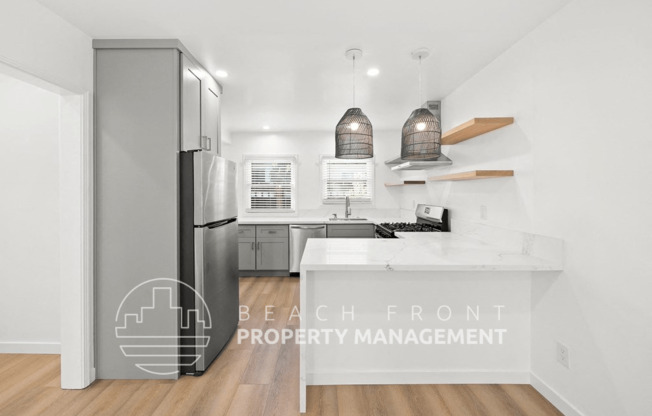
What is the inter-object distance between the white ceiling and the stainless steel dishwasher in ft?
7.22

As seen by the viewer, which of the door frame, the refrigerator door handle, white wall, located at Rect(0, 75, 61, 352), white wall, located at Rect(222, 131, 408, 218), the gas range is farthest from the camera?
white wall, located at Rect(222, 131, 408, 218)

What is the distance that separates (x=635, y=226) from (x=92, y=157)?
125 inches

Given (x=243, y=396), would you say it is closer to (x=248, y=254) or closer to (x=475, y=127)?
(x=475, y=127)

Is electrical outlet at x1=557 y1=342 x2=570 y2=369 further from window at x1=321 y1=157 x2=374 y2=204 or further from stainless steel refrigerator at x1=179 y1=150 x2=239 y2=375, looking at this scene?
window at x1=321 y1=157 x2=374 y2=204

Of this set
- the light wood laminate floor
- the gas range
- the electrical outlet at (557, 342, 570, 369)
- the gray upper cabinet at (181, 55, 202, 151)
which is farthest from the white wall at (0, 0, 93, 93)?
the electrical outlet at (557, 342, 570, 369)

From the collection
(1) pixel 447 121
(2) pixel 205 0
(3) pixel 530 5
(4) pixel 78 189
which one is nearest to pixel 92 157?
(4) pixel 78 189

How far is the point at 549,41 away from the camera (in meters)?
2.02

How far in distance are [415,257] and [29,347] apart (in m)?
3.18

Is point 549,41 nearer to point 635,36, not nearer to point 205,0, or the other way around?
point 635,36

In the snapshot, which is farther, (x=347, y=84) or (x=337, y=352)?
(x=347, y=84)

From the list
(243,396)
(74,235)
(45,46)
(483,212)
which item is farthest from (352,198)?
(45,46)

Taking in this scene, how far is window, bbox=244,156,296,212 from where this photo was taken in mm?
5551

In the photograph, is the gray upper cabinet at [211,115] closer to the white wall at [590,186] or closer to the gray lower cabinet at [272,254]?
the gray lower cabinet at [272,254]

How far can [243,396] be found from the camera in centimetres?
209
